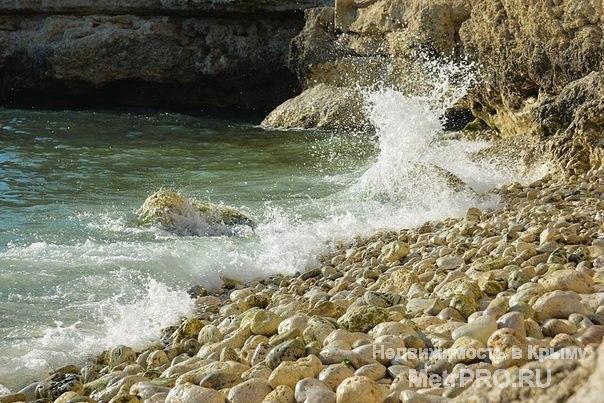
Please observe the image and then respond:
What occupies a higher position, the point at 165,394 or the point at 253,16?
the point at 253,16

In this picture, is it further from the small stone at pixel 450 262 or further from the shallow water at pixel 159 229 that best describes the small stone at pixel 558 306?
the shallow water at pixel 159 229

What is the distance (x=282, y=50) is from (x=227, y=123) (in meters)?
3.42

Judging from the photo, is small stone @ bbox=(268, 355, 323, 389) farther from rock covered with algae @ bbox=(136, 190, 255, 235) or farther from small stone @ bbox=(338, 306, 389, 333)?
rock covered with algae @ bbox=(136, 190, 255, 235)

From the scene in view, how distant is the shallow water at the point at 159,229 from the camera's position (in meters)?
5.09

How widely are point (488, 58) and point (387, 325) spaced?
9137 mm

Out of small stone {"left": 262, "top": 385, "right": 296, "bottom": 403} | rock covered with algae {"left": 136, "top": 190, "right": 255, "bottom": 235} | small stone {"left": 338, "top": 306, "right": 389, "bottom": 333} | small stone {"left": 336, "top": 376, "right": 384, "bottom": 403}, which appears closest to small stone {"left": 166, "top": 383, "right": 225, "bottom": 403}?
small stone {"left": 262, "top": 385, "right": 296, "bottom": 403}

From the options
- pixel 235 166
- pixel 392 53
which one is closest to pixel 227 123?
pixel 392 53

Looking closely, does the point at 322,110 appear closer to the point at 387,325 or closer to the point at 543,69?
the point at 543,69

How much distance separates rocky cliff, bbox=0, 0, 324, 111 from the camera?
21477mm

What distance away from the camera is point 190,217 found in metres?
7.81

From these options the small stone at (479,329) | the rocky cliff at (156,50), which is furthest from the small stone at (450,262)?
the rocky cliff at (156,50)

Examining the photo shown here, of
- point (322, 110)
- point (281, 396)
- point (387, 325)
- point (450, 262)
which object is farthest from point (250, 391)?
point (322, 110)

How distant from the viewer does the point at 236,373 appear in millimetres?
3248

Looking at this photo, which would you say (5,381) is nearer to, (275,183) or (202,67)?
(275,183)
